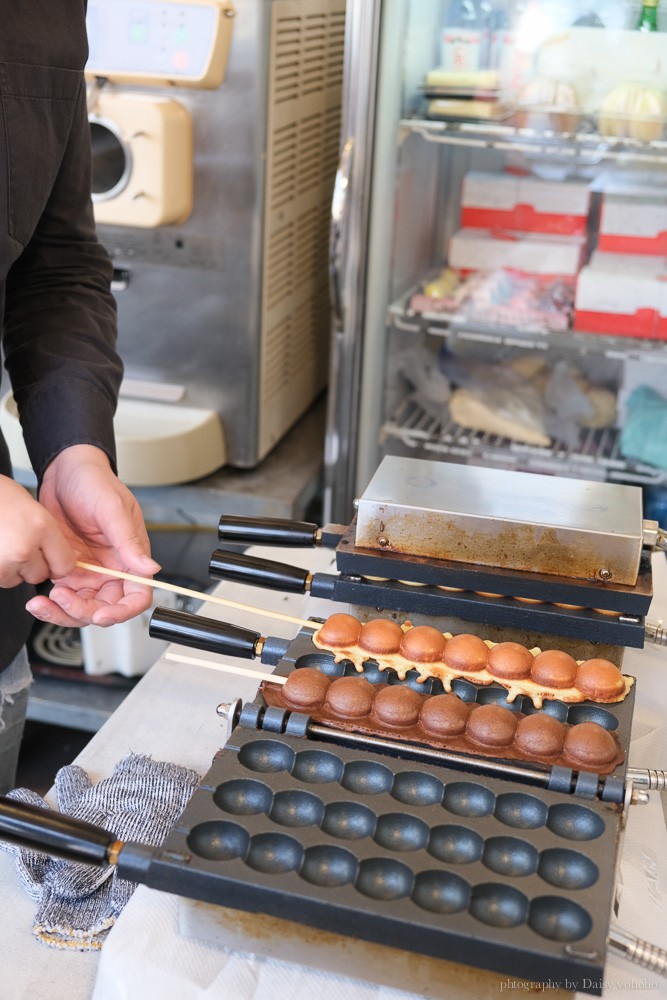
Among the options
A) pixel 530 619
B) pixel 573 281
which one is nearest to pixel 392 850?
pixel 530 619

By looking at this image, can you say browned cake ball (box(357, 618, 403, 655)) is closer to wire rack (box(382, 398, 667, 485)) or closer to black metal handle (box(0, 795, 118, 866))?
black metal handle (box(0, 795, 118, 866))

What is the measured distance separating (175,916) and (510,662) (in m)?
0.39

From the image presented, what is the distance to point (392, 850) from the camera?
79cm

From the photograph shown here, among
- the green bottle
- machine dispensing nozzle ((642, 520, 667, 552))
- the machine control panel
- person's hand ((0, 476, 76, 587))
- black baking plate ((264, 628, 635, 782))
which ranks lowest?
black baking plate ((264, 628, 635, 782))

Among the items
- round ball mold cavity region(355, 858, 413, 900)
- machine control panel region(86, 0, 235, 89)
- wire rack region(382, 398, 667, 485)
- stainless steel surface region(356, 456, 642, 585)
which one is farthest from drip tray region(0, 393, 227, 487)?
round ball mold cavity region(355, 858, 413, 900)

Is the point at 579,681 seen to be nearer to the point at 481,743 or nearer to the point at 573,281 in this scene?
the point at 481,743

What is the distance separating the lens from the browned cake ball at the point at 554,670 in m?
1.00

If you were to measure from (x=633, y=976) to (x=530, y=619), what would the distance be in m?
0.36

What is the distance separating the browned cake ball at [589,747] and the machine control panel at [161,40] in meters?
1.51

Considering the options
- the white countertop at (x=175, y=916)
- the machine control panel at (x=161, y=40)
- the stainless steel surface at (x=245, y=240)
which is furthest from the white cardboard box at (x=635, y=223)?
the white countertop at (x=175, y=916)

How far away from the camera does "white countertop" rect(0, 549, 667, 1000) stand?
810 millimetres

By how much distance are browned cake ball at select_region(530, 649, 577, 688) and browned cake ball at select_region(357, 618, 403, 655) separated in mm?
141

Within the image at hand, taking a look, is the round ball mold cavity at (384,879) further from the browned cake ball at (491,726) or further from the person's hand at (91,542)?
the person's hand at (91,542)

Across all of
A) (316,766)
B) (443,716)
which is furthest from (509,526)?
(316,766)
